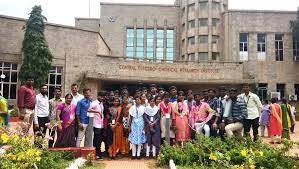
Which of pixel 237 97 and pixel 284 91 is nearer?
pixel 237 97

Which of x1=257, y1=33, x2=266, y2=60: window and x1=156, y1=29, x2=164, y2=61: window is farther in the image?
x1=156, y1=29, x2=164, y2=61: window

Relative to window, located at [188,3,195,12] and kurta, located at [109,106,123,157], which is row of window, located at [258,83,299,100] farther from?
kurta, located at [109,106,123,157]

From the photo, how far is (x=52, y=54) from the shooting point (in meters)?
28.4

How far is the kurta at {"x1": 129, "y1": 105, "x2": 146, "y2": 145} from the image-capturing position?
9.51 metres

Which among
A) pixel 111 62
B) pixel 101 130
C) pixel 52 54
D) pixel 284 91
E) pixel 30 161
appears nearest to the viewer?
pixel 30 161

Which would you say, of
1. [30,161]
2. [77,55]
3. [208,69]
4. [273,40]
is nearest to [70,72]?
[77,55]

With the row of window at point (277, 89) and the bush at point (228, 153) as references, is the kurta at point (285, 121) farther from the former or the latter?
the row of window at point (277, 89)

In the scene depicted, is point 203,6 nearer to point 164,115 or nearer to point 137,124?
point 164,115

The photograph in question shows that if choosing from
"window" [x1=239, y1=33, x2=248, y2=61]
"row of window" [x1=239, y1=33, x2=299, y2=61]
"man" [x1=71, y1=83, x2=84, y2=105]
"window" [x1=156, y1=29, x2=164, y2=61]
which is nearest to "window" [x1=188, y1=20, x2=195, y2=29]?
"window" [x1=156, y1=29, x2=164, y2=61]

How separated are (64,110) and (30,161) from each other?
3479 millimetres

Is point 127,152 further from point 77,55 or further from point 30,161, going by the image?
point 77,55

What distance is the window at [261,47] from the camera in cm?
3678

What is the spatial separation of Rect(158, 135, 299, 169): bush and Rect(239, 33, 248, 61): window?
29345 mm

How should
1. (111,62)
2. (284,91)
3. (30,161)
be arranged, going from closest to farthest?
(30,161) → (111,62) → (284,91)
